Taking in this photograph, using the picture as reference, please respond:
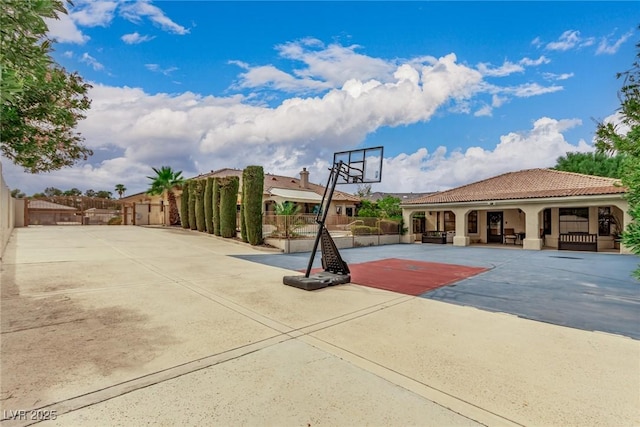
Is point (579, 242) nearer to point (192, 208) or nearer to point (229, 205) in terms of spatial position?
point (229, 205)

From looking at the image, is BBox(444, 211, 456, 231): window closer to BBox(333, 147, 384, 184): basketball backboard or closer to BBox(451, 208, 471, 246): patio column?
BBox(451, 208, 471, 246): patio column

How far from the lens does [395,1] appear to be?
38.5ft

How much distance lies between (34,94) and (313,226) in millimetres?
14781

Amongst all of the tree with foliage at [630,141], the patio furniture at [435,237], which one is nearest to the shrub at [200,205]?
the patio furniture at [435,237]

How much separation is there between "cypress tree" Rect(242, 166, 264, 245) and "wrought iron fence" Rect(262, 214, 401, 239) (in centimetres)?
80

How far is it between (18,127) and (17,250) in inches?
414

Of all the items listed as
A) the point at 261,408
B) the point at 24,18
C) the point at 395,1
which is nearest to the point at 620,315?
the point at 261,408

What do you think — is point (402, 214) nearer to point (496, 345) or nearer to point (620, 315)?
point (620, 315)

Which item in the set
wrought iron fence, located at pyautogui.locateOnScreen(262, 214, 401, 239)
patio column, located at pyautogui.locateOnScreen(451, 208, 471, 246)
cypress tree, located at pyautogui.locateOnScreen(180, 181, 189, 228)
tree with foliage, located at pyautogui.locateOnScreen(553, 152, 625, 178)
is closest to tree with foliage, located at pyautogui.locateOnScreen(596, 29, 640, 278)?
wrought iron fence, located at pyautogui.locateOnScreen(262, 214, 401, 239)

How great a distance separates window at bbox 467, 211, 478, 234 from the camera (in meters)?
23.8

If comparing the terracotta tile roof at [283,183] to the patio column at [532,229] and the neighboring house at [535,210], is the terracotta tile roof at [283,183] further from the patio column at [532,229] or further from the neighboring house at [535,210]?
the patio column at [532,229]

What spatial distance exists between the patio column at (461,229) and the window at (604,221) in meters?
7.45

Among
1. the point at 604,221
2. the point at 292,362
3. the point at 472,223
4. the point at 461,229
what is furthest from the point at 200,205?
the point at 604,221

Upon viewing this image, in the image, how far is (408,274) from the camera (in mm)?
9977
